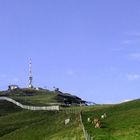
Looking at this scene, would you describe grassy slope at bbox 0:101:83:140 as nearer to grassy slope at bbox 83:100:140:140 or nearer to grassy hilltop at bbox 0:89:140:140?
grassy hilltop at bbox 0:89:140:140

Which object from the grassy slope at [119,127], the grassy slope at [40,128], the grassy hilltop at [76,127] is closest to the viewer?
the grassy slope at [119,127]

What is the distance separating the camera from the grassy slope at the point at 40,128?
336 ft

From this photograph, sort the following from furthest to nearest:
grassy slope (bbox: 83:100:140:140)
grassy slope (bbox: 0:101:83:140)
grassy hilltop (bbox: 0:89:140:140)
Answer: grassy slope (bbox: 0:101:83:140), grassy hilltop (bbox: 0:89:140:140), grassy slope (bbox: 83:100:140:140)

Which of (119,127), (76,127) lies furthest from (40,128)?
(119,127)

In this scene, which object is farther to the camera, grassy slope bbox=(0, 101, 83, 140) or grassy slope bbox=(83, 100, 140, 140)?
grassy slope bbox=(0, 101, 83, 140)

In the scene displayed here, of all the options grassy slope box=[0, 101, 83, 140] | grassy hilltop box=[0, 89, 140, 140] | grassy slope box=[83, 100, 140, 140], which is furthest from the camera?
grassy slope box=[0, 101, 83, 140]

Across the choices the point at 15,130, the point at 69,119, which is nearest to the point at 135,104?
the point at 69,119

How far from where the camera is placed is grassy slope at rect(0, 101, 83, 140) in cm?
10256

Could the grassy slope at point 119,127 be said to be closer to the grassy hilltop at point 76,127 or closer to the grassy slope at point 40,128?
the grassy hilltop at point 76,127

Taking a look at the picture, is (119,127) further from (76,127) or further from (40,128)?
(40,128)

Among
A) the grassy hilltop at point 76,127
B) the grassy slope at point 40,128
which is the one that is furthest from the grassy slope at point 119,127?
the grassy slope at point 40,128

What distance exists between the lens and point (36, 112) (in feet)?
554

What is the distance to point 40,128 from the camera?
125562 mm

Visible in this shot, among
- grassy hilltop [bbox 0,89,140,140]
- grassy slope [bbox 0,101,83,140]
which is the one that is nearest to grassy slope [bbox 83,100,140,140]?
grassy hilltop [bbox 0,89,140,140]
